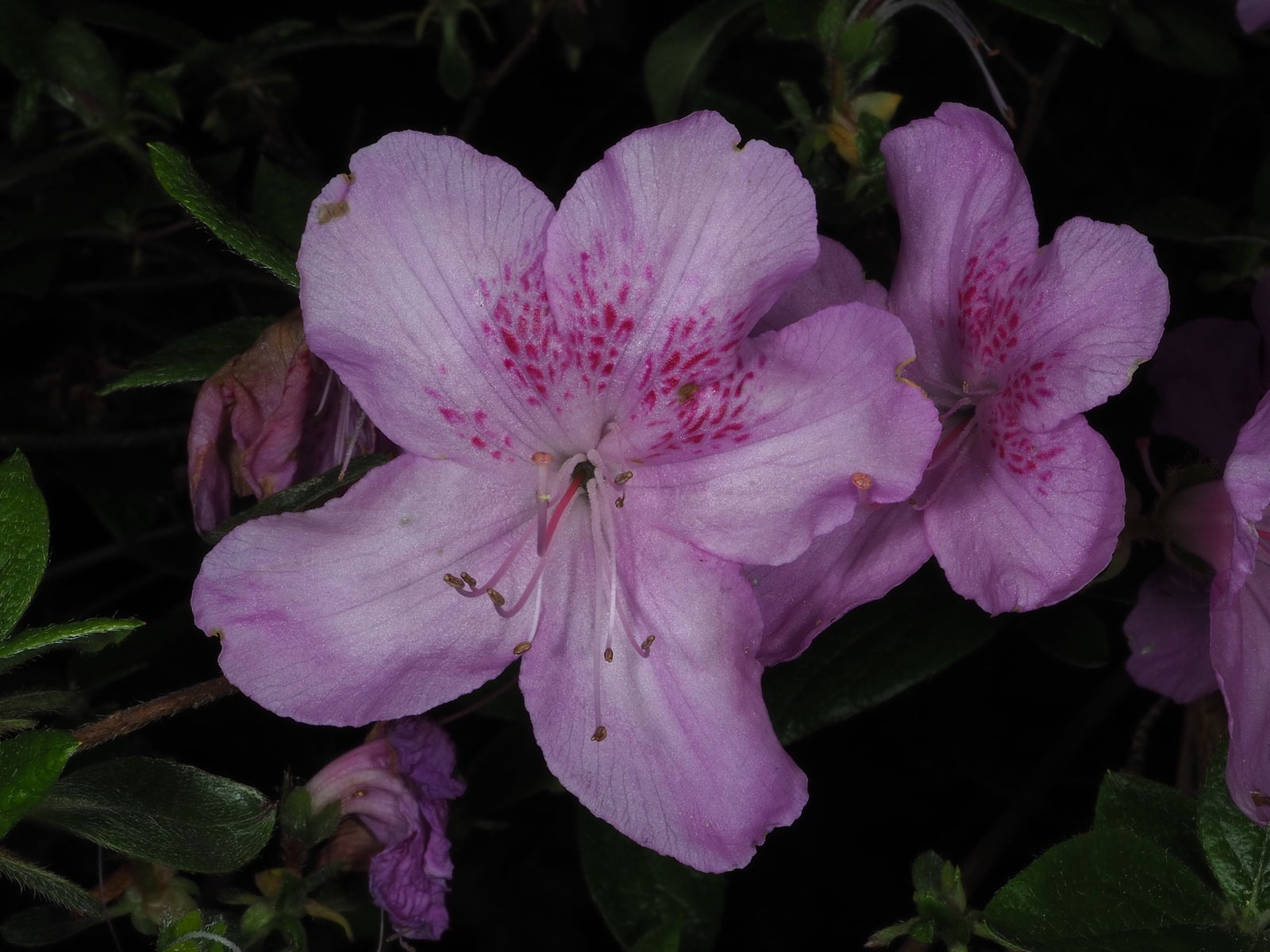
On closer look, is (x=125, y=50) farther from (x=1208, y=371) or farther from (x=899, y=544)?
(x=1208, y=371)

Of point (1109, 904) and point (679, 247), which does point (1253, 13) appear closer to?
point (679, 247)

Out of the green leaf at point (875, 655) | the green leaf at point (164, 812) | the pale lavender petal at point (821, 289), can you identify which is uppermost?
the pale lavender petal at point (821, 289)

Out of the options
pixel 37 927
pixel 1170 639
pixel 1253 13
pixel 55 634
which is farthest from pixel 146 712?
pixel 1253 13

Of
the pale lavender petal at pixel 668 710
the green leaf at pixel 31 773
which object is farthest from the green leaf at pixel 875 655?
the green leaf at pixel 31 773

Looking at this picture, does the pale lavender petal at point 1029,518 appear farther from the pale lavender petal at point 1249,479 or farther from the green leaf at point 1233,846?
the green leaf at point 1233,846

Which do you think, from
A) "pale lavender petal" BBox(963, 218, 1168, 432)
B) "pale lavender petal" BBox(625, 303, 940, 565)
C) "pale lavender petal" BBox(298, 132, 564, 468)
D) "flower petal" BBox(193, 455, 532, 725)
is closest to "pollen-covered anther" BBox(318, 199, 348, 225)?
"pale lavender petal" BBox(298, 132, 564, 468)
